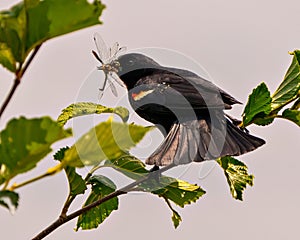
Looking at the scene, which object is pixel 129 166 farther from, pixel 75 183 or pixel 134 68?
pixel 134 68

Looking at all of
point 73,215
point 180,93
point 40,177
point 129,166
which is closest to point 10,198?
point 40,177

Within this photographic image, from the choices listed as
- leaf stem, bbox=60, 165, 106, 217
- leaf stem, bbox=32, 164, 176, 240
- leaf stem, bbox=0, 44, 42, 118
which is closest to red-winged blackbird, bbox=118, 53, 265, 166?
leaf stem, bbox=60, 165, 106, 217

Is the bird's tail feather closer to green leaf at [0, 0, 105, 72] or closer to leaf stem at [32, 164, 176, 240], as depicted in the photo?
leaf stem at [32, 164, 176, 240]

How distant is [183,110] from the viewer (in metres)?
3.04

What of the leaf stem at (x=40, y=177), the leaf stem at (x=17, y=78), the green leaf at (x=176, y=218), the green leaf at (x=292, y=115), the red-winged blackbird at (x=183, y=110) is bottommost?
the green leaf at (x=176, y=218)

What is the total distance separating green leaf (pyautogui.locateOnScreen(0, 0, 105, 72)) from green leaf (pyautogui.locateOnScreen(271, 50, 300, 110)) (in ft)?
3.97

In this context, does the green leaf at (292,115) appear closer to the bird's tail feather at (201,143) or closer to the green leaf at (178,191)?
the bird's tail feather at (201,143)

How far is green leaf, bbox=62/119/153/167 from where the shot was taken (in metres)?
1.01

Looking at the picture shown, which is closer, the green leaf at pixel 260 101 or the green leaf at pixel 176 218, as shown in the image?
the green leaf at pixel 260 101

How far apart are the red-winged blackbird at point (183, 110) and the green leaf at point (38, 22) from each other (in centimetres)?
133

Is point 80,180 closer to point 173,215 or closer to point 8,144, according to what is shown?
point 173,215

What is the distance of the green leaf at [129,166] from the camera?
221cm

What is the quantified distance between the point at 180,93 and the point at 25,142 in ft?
6.63

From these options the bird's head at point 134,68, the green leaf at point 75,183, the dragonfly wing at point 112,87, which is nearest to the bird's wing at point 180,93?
the bird's head at point 134,68
